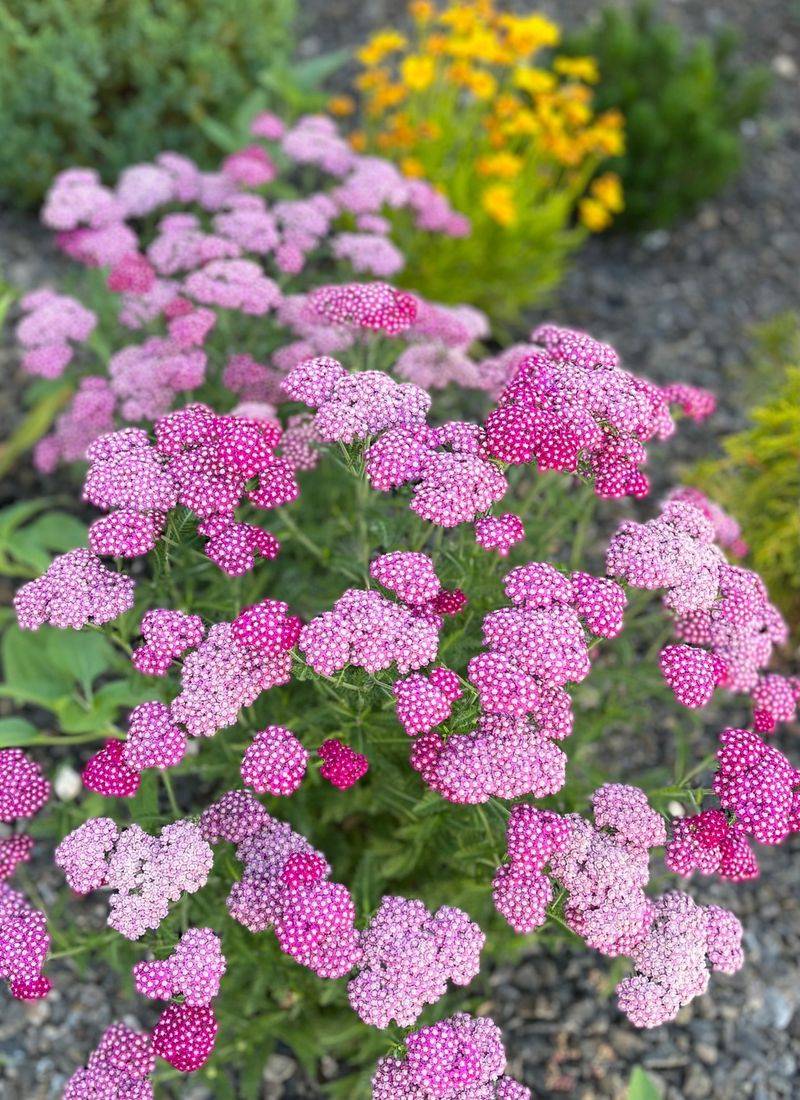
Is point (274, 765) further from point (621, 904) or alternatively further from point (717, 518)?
point (717, 518)

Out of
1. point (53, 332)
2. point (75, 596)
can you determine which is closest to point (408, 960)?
point (75, 596)

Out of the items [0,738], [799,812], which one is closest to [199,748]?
[0,738]

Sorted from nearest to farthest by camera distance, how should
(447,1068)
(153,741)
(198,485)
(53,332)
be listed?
(447,1068)
(153,741)
(198,485)
(53,332)

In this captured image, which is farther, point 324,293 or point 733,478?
point 733,478

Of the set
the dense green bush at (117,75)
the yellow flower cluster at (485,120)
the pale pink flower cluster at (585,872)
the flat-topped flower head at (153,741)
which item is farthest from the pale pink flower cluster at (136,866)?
the dense green bush at (117,75)

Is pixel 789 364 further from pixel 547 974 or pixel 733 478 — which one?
pixel 547 974

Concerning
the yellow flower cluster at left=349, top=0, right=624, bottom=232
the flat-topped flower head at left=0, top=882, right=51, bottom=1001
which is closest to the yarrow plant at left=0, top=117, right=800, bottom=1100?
the flat-topped flower head at left=0, top=882, right=51, bottom=1001

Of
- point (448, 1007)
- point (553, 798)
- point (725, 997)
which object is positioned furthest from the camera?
point (725, 997)
